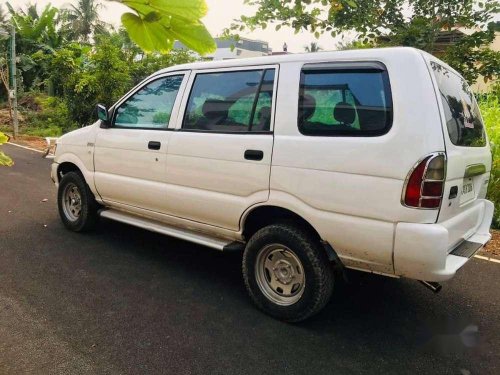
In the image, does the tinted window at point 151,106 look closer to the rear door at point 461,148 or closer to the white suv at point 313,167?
the white suv at point 313,167

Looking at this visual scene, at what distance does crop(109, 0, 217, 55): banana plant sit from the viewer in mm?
785

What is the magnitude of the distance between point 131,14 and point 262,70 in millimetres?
2497

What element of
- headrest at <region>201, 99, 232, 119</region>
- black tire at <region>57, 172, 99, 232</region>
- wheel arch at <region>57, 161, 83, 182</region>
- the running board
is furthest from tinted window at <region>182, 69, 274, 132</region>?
wheel arch at <region>57, 161, 83, 182</region>

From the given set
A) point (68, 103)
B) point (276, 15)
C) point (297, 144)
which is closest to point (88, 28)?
point (68, 103)

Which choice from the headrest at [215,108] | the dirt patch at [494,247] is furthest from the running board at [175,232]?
the dirt patch at [494,247]

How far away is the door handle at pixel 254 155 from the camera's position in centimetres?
309

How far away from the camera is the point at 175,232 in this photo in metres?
3.76

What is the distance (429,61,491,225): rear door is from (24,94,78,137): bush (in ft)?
50.2

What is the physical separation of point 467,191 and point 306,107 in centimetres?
128

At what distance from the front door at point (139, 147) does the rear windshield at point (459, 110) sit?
2.20 metres

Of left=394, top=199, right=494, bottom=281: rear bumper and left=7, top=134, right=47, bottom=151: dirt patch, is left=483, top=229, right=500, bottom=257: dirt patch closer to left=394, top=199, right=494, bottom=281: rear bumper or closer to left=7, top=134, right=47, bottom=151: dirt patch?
left=394, top=199, right=494, bottom=281: rear bumper

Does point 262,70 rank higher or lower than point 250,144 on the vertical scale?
higher

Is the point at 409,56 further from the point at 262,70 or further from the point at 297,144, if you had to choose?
the point at 262,70

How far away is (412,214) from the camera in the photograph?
2.47 m
